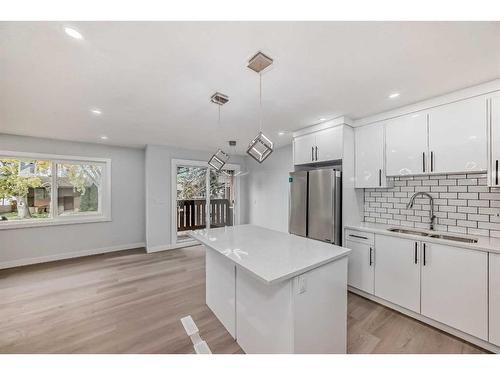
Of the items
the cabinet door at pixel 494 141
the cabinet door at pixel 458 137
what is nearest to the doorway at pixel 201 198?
the cabinet door at pixel 458 137

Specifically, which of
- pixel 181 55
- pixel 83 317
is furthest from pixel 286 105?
pixel 83 317

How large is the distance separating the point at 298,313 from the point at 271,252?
45 centimetres

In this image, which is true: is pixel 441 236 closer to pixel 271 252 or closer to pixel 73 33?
pixel 271 252

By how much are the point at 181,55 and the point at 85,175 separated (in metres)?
4.23

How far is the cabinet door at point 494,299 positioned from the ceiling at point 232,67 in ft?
5.25

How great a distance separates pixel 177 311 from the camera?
2.31 metres

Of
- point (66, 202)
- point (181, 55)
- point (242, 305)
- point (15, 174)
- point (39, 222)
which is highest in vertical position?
point (181, 55)

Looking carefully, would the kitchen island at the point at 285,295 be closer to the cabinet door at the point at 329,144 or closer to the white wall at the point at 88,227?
the cabinet door at the point at 329,144

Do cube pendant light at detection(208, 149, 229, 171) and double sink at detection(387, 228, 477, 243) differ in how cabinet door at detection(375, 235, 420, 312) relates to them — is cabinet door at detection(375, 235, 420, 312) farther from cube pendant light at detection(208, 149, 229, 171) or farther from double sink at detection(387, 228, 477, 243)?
cube pendant light at detection(208, 149, 229, 171)

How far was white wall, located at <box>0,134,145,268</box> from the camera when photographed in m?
3.60

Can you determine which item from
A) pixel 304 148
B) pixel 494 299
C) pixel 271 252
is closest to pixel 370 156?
pixel 304 148

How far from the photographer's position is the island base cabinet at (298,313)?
4.22 feet
